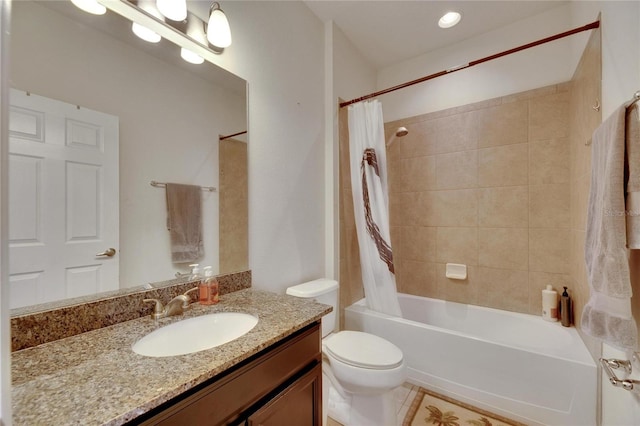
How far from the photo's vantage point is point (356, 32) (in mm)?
2170

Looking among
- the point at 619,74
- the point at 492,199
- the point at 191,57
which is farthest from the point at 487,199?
the point at 191,57

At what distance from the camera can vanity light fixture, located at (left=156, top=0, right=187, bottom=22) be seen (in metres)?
1.06

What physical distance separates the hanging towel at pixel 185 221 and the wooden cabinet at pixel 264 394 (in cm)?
63

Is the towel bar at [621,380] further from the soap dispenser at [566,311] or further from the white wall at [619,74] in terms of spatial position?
the soap dispenser at [566,311]

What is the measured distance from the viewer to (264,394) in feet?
2.69

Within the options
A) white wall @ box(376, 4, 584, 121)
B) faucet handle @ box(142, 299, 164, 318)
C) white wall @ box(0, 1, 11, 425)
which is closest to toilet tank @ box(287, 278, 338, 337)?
faucet handle @ box(142, 299, 164, 318)

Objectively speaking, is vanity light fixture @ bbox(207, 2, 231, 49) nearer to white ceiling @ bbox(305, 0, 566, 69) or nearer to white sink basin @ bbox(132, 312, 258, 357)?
white ceiling @ bbox(305, 0, 566, 69)

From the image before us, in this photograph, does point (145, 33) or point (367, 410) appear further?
point (367, 410)

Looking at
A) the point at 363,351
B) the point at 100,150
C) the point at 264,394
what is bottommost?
the point at 363,351

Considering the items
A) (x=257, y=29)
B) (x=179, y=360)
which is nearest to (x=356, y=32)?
(x=257, y=29)

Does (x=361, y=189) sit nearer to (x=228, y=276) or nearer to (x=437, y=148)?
(x=437, y=148)

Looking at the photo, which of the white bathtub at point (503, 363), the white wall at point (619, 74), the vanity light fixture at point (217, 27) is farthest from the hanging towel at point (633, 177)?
the vanity light fixture at point (217, 27)

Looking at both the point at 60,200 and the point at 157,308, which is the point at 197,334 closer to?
the point at 157,308

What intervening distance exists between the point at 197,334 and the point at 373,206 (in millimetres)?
1412
